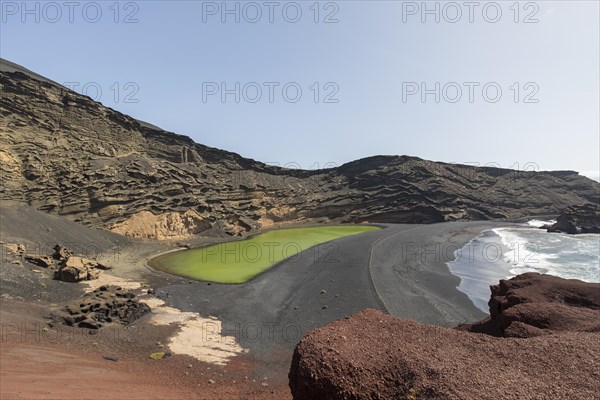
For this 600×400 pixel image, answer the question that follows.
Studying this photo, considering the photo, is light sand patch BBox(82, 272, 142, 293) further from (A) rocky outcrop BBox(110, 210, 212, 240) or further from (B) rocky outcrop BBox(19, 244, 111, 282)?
(A) rocky outcrop BBox(110, 210, 212, 240)

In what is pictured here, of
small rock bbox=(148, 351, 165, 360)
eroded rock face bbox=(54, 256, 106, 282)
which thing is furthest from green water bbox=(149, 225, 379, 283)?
small rock bbox=(148, 351, 165, 360)

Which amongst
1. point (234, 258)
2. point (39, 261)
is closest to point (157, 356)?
point (39, 261)

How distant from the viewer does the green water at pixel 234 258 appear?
2433cm

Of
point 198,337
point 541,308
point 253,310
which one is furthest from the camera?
point 253,310

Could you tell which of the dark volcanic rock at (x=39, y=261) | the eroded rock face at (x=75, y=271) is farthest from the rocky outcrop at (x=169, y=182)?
the eroded rock face at (x=75, y=271)

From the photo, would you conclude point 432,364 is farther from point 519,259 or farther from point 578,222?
point 578,222

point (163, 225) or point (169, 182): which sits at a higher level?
point (169, 182)

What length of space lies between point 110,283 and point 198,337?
9.02 metres

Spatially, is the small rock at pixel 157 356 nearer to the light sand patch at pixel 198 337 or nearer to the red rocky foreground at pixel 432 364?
the light sand patch at pixel 198 337

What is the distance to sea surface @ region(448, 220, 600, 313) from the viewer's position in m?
25.8

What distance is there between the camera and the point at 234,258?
2966 centimetres

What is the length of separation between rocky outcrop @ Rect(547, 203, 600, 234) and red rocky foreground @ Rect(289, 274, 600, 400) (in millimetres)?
60323

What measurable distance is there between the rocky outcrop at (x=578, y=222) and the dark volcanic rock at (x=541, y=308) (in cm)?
5337

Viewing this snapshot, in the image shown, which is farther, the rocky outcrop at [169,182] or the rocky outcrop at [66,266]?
the rocky outcrop at [169,182]
